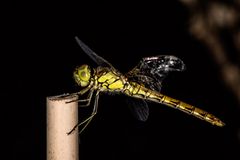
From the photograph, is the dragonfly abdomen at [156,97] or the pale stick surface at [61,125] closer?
the pale stick surface at [61,125]

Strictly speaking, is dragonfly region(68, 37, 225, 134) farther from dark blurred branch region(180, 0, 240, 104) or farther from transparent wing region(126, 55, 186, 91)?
dark blurred branch region(180, 0, 240, 104)

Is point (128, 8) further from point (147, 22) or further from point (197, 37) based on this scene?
point (197, 37)

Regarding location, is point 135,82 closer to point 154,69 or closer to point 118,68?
point 154,69

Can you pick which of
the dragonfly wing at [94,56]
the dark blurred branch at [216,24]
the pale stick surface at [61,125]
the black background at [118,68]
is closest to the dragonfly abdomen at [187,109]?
the dragonfly wing at [94,56]

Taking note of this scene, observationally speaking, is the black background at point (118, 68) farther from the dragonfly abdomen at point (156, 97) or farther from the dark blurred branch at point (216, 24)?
the dragonfly abdomen at point (156, 97)

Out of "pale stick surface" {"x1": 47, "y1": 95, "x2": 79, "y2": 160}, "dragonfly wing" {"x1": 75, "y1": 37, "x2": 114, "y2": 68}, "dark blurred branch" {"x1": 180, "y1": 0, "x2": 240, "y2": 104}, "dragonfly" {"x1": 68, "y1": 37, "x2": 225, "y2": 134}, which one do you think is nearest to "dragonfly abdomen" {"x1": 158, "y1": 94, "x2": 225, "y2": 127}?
"dragonfly" {"x1": 68, "y1": 37, "x2": 225, "y2": 134}

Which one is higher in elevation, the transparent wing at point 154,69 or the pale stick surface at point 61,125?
the transparent wing at point 154,69

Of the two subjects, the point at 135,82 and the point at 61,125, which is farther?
the point at 135,82

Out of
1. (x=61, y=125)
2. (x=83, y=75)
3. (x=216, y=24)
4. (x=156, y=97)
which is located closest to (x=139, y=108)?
(x=156, y=97)
